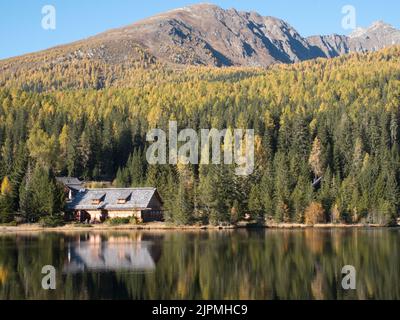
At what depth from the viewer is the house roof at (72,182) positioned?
118 meters

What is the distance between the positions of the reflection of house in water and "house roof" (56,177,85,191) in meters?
44.7

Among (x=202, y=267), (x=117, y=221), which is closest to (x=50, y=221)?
(x=117, y=221)

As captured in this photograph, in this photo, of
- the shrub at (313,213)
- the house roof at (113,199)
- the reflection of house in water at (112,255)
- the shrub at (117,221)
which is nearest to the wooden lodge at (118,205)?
the house roof at (113,199)

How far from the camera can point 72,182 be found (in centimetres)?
12206

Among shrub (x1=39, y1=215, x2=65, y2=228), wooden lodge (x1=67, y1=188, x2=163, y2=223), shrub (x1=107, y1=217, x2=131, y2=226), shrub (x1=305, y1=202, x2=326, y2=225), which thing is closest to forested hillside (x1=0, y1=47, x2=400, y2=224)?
shrub (x1=305, y1=202, x2=326, y2=225)

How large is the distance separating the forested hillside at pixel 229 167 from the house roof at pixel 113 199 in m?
3.70

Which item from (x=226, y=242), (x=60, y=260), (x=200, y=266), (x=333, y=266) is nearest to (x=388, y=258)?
(x=333, y=266)

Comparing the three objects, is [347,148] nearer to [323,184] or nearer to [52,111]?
[323,184]

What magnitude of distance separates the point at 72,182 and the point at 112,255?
66618 millimetres

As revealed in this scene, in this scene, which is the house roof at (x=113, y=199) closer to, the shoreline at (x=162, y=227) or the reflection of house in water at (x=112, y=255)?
the shoreline at (x=162, y=227)

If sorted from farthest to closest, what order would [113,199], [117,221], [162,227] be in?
[113,199], [117,221], [162,227]

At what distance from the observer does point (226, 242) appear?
227 feet

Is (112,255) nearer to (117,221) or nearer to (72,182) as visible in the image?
(117,221)
